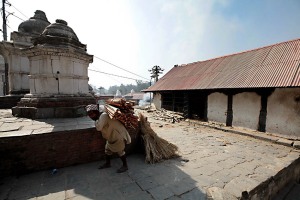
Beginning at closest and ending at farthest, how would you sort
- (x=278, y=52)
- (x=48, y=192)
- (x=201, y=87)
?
(x=48, y=192) < (x=278, y=52) < (x=201, y=87)

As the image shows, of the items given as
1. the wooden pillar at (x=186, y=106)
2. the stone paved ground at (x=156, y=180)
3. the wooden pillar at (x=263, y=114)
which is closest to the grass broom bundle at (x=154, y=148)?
the stone paved ground at (x=156, y=180)

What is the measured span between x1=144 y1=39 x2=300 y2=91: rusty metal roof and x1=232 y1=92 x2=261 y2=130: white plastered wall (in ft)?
2.68

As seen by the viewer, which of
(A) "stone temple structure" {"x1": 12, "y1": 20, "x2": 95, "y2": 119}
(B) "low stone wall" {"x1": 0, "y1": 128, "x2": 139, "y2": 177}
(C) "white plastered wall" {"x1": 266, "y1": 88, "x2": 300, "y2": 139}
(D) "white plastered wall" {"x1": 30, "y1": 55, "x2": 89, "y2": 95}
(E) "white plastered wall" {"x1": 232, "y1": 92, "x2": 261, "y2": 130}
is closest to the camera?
(B) "low stone wall" {"x1": 0, "y1": 128, "x2": 139, "y2": 177}

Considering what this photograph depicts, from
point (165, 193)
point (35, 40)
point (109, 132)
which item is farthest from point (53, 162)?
point (35, 40)

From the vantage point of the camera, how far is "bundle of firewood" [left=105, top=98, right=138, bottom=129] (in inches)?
140

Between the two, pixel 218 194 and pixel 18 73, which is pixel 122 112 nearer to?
pixel 218 194

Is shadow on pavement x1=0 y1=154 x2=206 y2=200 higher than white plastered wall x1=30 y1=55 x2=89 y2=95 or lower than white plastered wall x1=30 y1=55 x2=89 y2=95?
lower

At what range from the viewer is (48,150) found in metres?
3.68

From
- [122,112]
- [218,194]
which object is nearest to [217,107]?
[218,194]

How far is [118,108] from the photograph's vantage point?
12.1ft

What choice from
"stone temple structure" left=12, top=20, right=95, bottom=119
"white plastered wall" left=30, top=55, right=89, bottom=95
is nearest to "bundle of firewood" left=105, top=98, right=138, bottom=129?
"stone temple structure" left=12, top=20, right=95, bottom=119

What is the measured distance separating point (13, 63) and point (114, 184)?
9551 millimetres

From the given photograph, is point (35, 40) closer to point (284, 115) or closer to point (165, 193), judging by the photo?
point (165, 193)

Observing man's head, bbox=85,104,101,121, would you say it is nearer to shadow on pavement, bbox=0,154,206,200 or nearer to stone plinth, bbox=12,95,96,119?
shadow on pavement, bbox=0,154,206,200
